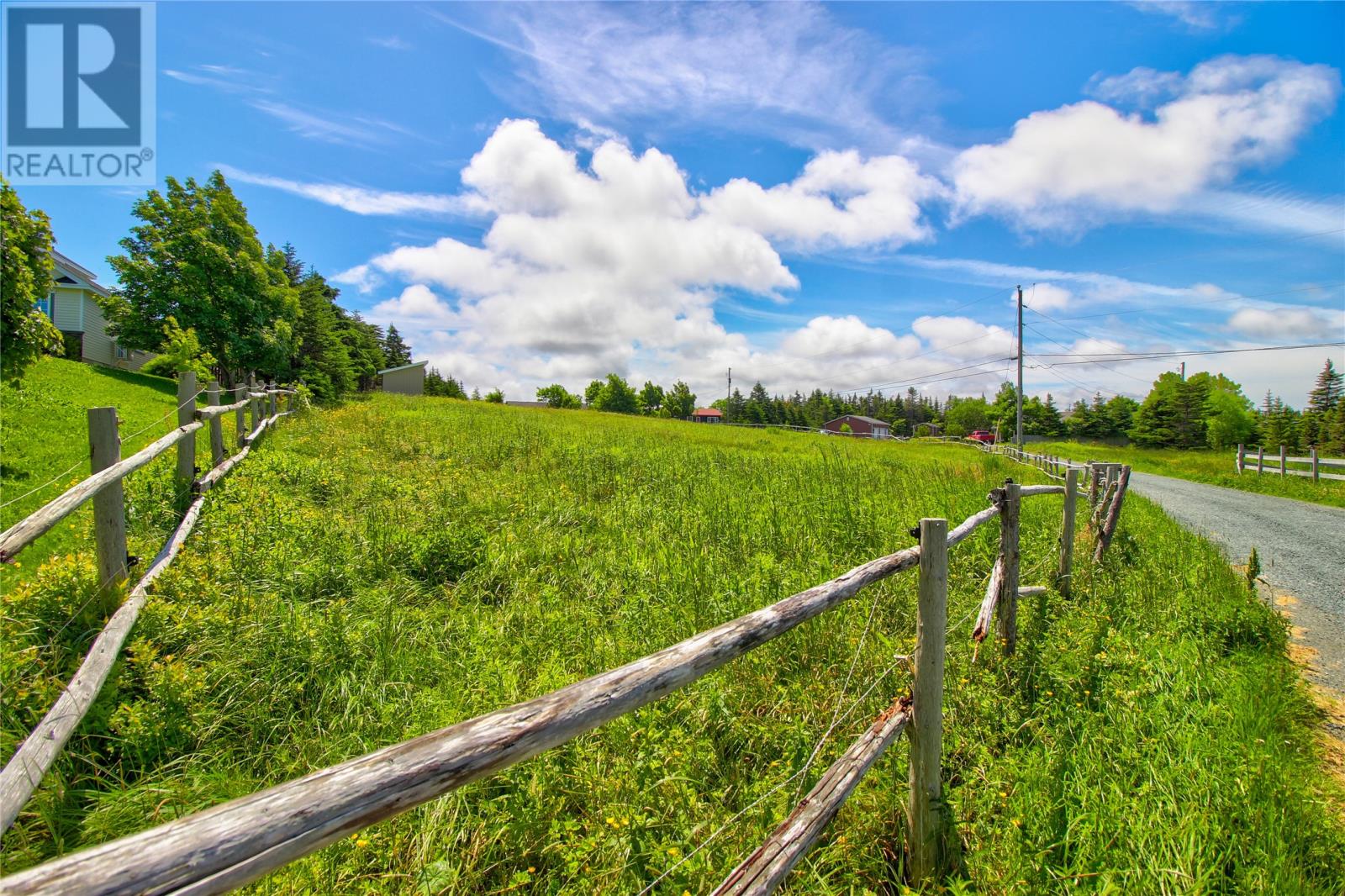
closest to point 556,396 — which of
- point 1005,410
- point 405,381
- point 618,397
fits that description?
point 618,397

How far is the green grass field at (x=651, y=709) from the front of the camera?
2.59 m

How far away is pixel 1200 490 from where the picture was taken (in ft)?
55.3

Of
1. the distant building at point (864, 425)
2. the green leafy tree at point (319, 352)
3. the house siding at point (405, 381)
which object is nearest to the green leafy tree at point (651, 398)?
the distant building at point (864, 425)

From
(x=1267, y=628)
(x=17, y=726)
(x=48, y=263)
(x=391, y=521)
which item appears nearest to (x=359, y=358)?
(x=48, y=263)

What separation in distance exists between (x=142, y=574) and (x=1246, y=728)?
307 inches

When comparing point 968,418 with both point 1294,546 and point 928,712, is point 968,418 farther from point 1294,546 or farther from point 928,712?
point 928,712

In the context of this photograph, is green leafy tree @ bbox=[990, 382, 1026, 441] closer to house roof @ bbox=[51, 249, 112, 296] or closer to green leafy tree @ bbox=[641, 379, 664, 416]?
green leafy tree @ bbox=[641, 379, 664, 416]

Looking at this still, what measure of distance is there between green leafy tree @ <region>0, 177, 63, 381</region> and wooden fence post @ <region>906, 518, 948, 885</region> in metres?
11.9

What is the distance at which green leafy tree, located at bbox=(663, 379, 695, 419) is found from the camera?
3720 inches

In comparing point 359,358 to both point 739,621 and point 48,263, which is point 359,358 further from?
point 739,621

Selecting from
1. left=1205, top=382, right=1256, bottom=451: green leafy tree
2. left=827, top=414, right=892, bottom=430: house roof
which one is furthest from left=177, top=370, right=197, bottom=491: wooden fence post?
left=827, top=414, right=892, bottom=430: house roof

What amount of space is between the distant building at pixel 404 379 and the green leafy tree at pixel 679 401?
4857 cm

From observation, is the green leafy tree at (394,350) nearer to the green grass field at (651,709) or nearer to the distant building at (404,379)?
the distant building at (404,379)

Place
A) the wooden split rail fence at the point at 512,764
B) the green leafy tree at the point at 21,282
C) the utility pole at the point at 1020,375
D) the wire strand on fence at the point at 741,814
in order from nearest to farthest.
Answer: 1. the wooden split rail fence at the point at 512,764
2. the wire strand on fence at the point at 741,814
3. the green leafy tree at the point at 21,282
4. the utility pole at the point at 1020,375
